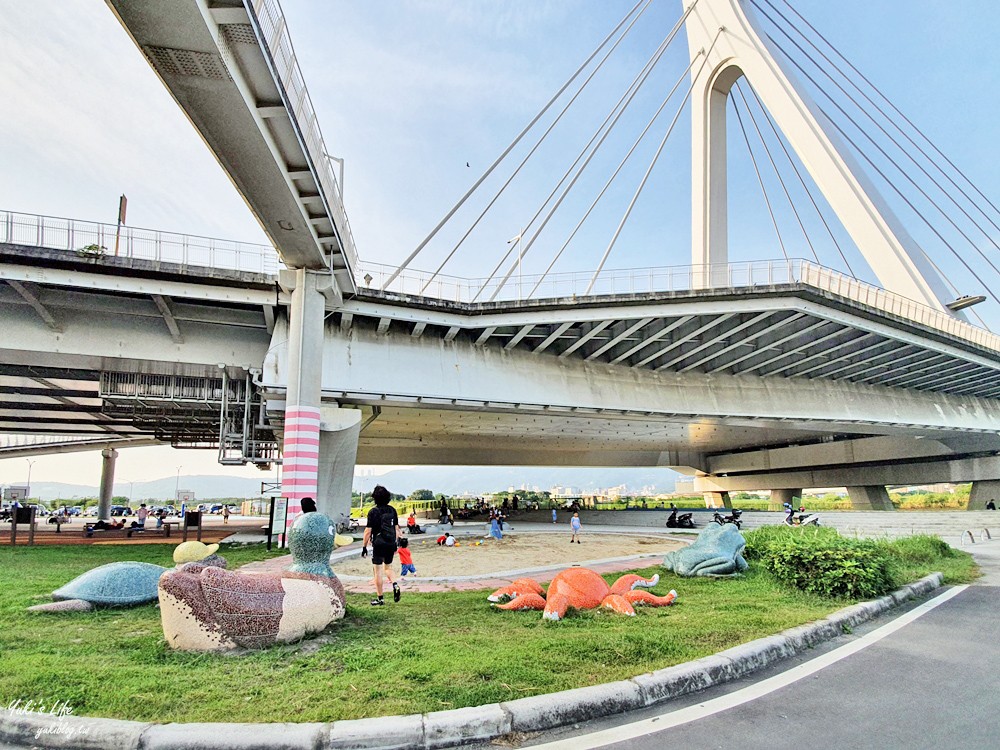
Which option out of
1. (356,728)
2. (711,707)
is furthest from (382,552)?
(711,707)

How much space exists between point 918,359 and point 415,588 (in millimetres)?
29424

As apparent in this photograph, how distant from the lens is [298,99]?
513 inches

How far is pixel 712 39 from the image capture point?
107ft

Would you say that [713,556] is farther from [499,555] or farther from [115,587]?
[115,587]

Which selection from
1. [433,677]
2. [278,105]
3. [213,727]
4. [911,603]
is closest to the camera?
[213,727]

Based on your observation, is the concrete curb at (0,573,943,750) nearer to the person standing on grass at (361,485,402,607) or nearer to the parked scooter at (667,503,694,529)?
the person standing on grass at (361,485,402,607)

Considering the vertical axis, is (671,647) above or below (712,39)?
below

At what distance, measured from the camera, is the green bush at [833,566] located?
8133mm

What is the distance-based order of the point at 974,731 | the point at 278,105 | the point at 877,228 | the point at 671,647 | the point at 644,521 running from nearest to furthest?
the point at 974,731 → the point at 671,647 → the point at 278,105 → the point at 877,228 → the point at 644,521

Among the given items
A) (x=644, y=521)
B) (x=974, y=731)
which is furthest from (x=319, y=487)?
(x=644, y=521)

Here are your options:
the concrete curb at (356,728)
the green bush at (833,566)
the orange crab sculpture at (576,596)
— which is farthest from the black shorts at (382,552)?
the green bush at (833,566)

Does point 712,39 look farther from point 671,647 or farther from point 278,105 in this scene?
point 671,647

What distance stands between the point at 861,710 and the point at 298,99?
46.8 feet

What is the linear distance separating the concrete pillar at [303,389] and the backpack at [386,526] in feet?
35.5
